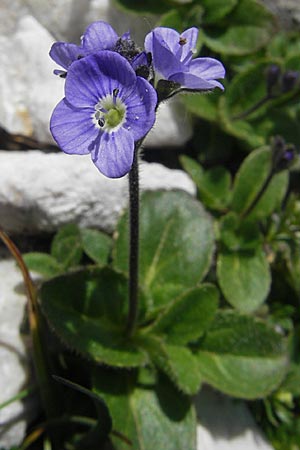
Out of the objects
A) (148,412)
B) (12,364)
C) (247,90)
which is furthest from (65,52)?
(247,90)

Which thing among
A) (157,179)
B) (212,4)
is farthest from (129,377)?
(212,4)

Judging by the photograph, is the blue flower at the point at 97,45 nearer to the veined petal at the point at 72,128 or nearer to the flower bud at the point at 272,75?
the veined petal at the point at 72,128

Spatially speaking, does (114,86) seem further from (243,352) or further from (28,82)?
(28,82)

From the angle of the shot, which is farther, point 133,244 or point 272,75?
point 272,75

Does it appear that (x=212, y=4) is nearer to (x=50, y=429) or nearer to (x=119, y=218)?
(x=119, y=218)

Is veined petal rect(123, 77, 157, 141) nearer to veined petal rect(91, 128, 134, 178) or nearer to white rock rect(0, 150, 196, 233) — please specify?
veined petal rect(91, 128, 134, 178)

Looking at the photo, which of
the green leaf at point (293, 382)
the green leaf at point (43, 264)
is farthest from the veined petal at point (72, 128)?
the green leaf at point (293, 382)
